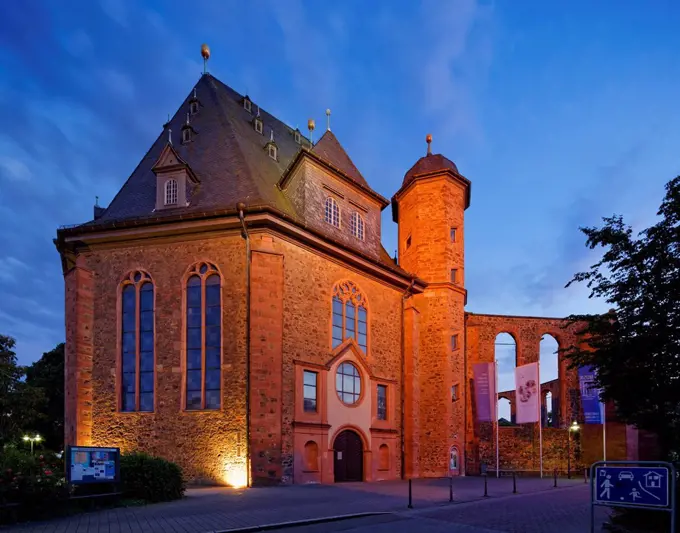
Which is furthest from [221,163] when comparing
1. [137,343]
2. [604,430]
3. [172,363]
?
[604,430]

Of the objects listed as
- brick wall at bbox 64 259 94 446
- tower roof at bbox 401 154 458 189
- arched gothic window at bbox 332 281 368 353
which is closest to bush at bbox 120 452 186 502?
brick wall at bbox 64 259 94 446

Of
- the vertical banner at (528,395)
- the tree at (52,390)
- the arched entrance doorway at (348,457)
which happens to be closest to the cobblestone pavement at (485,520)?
the arched entrance doorway at (348,457)

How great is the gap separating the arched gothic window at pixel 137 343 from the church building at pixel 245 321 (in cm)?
6

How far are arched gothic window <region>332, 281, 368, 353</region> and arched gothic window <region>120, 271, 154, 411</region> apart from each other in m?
7.07

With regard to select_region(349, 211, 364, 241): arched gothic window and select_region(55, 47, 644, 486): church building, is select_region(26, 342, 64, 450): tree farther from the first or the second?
select_region(349, 211, 364, 241): arched gothic window

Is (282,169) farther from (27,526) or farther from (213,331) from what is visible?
(27,526)

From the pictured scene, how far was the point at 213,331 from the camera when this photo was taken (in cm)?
2139

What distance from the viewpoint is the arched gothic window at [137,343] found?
2148cm

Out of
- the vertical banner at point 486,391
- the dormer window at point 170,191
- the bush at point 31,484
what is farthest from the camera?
the vertical banner at point 486,391

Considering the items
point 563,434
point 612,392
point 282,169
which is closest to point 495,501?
point 612,392

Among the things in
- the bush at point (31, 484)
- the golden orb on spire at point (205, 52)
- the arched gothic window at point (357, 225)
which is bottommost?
the bush at point (31, 484)

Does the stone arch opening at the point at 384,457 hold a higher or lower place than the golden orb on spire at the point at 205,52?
lower

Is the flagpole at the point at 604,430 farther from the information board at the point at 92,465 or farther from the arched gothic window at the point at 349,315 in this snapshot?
the information board at the point at 92,465

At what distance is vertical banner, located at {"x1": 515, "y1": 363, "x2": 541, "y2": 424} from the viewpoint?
99.7 ft
